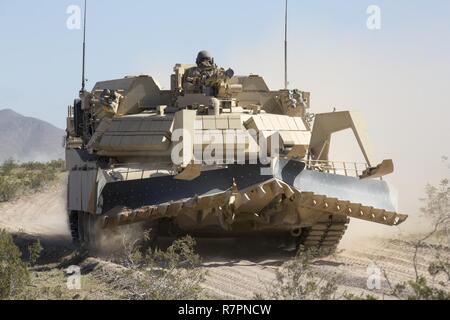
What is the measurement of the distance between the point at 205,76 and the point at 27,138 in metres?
132

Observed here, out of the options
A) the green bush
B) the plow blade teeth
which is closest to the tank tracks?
the plow blade teeth

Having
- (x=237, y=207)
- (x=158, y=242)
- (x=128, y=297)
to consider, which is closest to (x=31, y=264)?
(x=158, y=242)

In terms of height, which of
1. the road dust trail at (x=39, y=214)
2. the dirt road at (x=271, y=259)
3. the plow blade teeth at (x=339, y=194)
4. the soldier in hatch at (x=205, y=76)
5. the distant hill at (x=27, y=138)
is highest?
the distant hill at (x=27, y=138)

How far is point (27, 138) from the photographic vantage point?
14338 centimetres

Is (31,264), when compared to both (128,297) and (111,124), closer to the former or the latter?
(111,124)

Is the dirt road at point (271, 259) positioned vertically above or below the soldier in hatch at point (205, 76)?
below

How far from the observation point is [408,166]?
25.9 metres

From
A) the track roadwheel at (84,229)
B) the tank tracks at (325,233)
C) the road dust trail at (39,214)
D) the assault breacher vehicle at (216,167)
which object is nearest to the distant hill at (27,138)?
Result: the road dust trail at (39,214)

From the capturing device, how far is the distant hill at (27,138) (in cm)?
12612

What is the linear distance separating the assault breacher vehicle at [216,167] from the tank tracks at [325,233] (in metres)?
0.02

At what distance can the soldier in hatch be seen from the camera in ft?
48.6

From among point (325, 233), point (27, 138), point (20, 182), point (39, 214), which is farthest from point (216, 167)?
point (27, 138)

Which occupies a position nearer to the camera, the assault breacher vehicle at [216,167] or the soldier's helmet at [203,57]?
the assault breacher vehicle at [216,167]

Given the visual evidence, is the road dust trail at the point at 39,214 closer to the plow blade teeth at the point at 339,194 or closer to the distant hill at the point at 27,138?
the plow blade teeth at the point at 339,194
